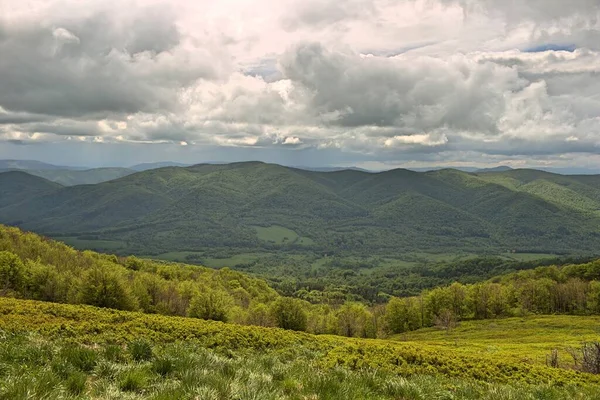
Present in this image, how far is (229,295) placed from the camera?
12212 cm

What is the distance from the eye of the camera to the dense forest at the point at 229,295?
238 ft

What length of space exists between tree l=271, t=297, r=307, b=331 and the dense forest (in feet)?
0.80

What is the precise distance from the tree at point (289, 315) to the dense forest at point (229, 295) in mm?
242

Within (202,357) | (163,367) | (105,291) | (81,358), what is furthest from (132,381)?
(105,291)

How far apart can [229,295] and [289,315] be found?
120 feet

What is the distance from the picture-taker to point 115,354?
39.6 feet

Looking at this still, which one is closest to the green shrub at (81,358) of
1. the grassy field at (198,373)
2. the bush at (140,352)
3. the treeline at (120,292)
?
the grassy field at (198,373)

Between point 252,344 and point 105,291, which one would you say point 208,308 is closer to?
point 105,291

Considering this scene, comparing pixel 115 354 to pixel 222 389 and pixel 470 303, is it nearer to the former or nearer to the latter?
pixel 222 389

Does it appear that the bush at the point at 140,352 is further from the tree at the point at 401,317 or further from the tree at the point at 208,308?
the tree at the point at 401,317

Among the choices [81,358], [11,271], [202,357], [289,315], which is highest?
[81,358]

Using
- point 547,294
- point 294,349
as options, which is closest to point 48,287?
point 294,349

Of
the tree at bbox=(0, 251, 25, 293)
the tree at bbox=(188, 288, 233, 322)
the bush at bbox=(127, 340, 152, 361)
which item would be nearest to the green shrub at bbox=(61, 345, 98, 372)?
the bush at bbox=(127, 340, 152, 361)

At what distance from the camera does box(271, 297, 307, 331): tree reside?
302 feet
